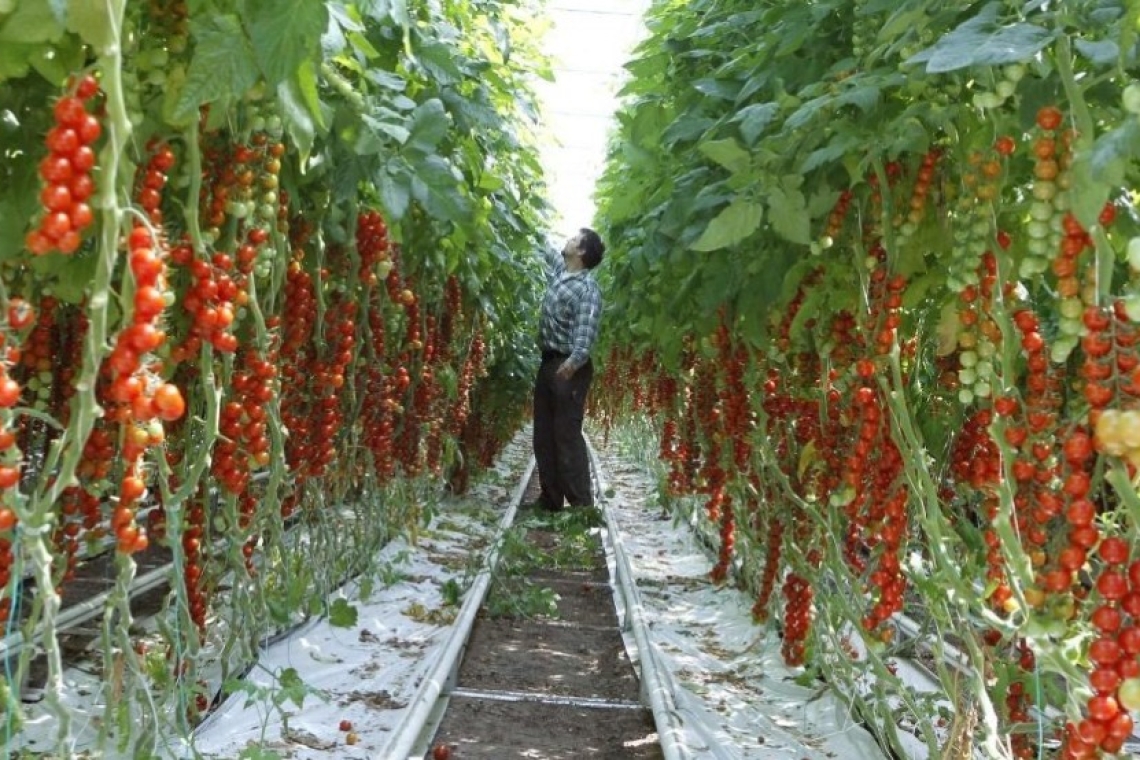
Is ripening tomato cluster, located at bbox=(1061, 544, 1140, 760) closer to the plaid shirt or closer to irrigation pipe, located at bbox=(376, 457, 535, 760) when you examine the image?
irrigation pipe, located at bbox=(376, 457, 535, 760)

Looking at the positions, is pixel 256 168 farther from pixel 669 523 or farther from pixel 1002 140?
pixel 669 523

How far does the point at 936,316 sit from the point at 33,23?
1.84 m

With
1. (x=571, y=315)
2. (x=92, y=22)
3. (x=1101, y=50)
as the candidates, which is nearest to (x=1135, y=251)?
(x=1101, y=50)

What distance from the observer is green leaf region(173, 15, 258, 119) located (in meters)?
1.33

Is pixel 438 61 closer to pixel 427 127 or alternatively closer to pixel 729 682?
pixel 427 127

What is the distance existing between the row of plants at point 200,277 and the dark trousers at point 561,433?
2.88 metres

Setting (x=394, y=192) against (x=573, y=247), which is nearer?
(x=394, y=192)

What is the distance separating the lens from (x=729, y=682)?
3158 mm

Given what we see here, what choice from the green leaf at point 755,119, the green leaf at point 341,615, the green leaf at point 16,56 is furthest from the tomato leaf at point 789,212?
the green leaf at point 341,615

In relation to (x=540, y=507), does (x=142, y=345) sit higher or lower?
higher

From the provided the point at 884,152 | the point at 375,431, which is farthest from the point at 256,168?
the point at 375,431

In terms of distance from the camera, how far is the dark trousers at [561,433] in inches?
254

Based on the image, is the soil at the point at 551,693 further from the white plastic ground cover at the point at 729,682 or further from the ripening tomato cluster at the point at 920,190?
the ripening tomato cluster at the point at 920,190

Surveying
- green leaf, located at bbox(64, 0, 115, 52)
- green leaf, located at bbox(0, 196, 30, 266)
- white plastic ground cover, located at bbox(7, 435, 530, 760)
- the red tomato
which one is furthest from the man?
green leaf, located at bbox(64, 0, 115, 52)
